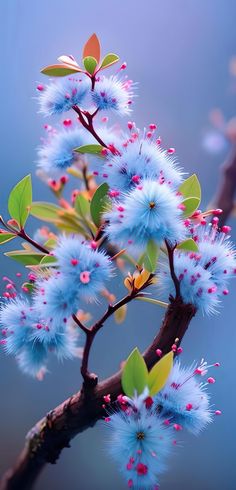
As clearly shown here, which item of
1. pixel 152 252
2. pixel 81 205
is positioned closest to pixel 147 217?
pixel 152 252

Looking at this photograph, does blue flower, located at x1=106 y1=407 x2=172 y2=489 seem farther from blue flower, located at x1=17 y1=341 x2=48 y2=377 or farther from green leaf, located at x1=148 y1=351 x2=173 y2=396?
blue flower, located at x1=17 y1=341 x2=48 y2=377

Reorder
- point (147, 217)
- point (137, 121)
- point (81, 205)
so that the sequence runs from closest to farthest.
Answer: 1. point (147, 217)
2. point (81, 205)
3. point (137, 121)

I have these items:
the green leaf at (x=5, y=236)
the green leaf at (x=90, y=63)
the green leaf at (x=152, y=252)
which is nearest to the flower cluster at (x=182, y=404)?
the green leaf at (x=152, y=252)

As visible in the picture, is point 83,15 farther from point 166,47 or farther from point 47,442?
point 47,442

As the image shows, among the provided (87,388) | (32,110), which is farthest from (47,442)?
(32,110)

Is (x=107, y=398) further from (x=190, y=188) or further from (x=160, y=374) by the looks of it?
(x=190, y=188)

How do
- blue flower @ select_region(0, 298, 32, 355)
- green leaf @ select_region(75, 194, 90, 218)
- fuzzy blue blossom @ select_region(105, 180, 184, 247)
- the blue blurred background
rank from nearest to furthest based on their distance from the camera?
fuzzy blue blossom @ select_region(105, 180, 184, 247)
blue flower @ select_region(0, 298, 32, 355)
green leaf @ select_region(75, 194, 90, 218)
the blue blurred background

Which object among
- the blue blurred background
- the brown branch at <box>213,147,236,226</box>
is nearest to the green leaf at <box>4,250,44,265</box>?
the blue blurred background
